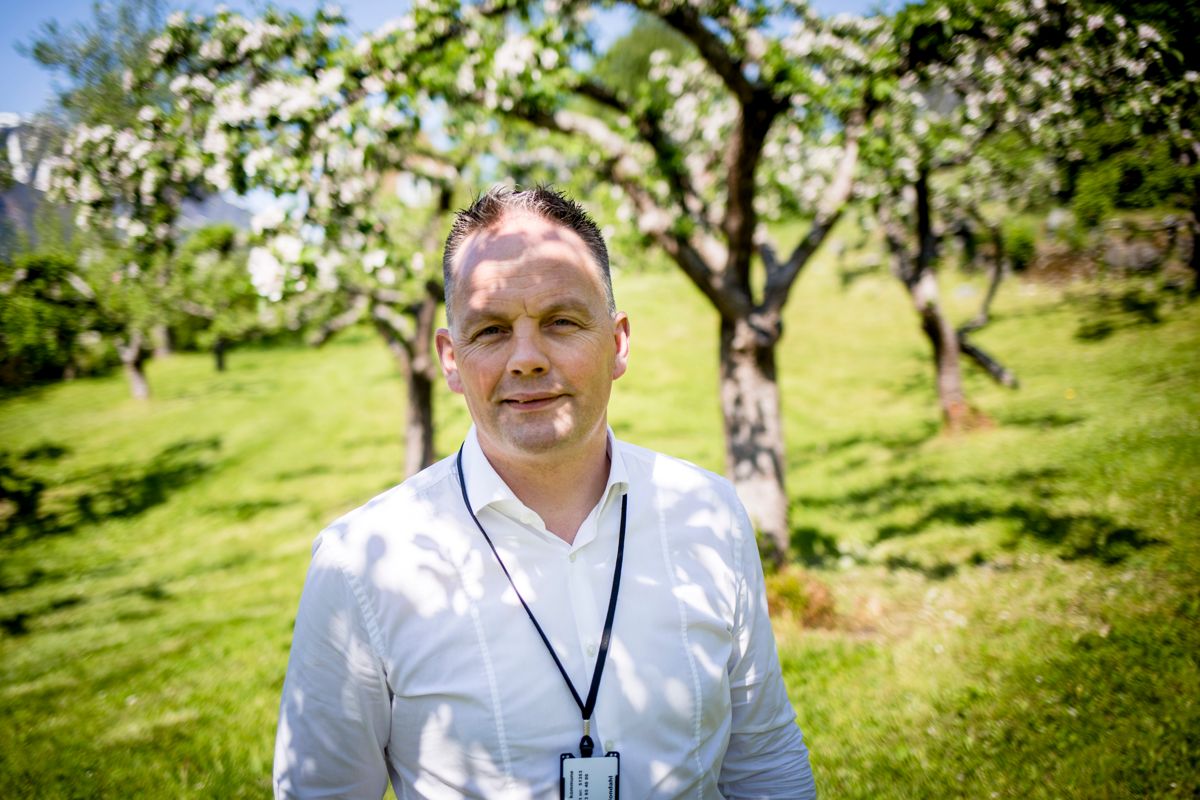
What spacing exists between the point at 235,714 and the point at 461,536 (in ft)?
15.5

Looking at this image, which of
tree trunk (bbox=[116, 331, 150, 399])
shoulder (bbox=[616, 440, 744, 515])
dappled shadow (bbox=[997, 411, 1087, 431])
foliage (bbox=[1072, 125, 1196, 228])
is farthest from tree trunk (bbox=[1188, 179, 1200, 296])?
tree trunk (bbox=[116, 331, 150, 399])

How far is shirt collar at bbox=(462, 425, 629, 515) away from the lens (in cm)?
217

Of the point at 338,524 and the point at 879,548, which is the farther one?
the point at 879,548

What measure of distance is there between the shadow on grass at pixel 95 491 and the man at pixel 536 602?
1560 centimetres

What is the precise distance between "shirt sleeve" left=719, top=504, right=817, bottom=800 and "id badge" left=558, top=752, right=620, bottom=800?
0.63 m

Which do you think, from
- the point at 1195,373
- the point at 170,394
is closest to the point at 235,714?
the point at 1195,373

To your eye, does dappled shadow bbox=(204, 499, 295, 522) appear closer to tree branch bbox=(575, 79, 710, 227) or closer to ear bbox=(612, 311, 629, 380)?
tree branch bbox=(575, 79, 710, 227)

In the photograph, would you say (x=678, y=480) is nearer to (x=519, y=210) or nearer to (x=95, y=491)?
(x=519, y=210)

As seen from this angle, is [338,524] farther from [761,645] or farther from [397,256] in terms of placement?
[397,256]

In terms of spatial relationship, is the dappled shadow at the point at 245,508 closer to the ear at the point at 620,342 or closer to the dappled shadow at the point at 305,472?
the dappled shadow at the point at 305,472

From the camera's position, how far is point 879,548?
27.0 ft

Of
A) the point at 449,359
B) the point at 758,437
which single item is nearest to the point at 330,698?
the point at 449,359

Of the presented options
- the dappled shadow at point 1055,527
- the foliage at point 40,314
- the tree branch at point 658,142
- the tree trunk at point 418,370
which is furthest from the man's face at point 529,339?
the tree trunk at point 418,370

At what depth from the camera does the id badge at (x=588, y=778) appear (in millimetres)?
1909
